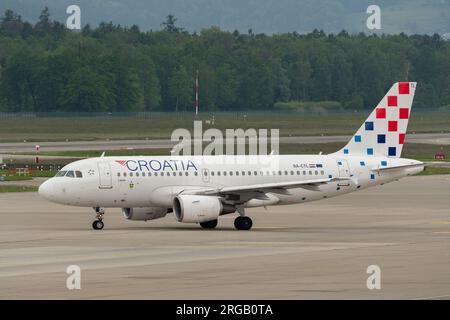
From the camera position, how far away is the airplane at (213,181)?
183ft

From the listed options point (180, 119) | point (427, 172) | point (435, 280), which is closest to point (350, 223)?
point (435, 280)

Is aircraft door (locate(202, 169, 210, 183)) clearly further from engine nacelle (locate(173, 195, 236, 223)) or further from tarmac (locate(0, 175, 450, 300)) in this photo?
tarmac (locate(0, 175, 450, 300))

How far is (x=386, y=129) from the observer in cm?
→ 6078

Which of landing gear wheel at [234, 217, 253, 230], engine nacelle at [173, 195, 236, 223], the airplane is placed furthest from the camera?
landing gear wheel at [234, 217, 253, 230]

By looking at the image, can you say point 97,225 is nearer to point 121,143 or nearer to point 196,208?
point 196,208

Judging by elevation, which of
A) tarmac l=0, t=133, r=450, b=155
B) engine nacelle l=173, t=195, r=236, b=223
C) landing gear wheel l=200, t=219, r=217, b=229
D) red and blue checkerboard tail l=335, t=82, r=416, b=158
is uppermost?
red and blue checkerboard tail l=335, t=82, r=416, b=158

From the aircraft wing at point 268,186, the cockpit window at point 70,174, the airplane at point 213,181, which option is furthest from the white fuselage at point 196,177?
the aircraft wing at point 268,186

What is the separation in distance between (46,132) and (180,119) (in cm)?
3034

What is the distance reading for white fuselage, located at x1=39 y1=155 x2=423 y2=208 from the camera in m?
55.9

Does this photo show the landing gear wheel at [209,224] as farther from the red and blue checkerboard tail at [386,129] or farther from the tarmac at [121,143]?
the tarmac at [121,143]

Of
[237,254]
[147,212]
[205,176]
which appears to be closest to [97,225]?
[147,212]

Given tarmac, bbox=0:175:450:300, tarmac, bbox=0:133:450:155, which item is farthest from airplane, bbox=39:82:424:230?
tarmac, bbox=0:133:450:155

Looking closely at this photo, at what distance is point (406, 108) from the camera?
61188 millimetres

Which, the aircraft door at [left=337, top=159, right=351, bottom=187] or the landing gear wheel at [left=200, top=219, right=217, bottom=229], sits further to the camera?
the aircraft door at [left=337, top=159, right=351, bottom=187]
